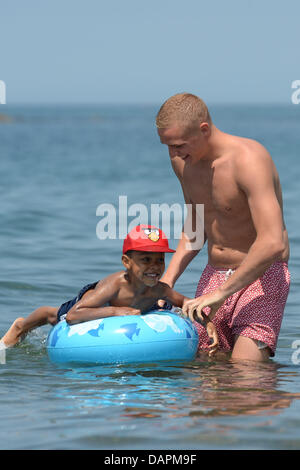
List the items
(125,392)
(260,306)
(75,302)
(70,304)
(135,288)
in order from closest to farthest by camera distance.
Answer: (125,392)
(260,306)
(135,288)
(75,302)
(70,304)

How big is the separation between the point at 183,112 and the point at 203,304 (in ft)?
4.58

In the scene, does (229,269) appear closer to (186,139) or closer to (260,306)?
(260,306)

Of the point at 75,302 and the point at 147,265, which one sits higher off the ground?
the point at 147,265

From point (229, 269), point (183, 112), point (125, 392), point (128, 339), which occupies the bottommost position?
point (125, 392)

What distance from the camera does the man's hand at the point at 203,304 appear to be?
6.02m

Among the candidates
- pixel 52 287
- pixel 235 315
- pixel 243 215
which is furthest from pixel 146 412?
pixel 52 287

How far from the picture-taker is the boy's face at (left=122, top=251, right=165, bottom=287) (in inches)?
249

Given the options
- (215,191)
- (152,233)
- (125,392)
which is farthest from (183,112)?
(125,392)

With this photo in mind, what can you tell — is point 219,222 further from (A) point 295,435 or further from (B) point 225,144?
(A) point 295,435

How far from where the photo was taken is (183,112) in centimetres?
610

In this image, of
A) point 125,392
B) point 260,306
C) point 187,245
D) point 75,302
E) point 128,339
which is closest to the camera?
point 125,392

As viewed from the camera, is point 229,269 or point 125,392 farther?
point 229,269

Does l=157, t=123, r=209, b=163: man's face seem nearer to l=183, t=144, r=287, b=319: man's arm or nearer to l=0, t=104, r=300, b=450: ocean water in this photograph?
l=183, t=144, r=287, b=319: man's arm

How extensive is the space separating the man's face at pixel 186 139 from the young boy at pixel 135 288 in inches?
24.5
